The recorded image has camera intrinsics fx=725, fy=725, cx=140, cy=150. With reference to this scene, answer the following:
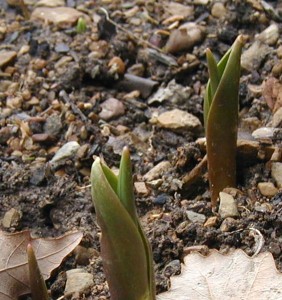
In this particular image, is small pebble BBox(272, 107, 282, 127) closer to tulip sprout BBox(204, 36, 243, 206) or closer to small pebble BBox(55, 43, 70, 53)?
tulip sprout BBox(204, 36, 243, 206)

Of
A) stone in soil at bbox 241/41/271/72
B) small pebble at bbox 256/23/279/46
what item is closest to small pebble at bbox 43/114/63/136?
stone in soil at bbox 241/41/271/72

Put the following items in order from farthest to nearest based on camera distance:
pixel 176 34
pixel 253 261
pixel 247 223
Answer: pixel 176 34
pixel 247 223
pixel 253 261

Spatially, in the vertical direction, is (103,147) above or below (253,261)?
below

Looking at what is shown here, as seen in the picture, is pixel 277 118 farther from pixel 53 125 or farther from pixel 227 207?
pixel 53 125

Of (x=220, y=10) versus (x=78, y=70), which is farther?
(x=220, y=10)

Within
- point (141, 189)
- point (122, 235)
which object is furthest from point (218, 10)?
point (122, 235)

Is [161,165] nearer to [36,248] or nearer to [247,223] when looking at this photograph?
[247,223]

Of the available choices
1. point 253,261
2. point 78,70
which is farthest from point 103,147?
point 253,261

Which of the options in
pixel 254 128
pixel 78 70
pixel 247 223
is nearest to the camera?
pixel 247 223
